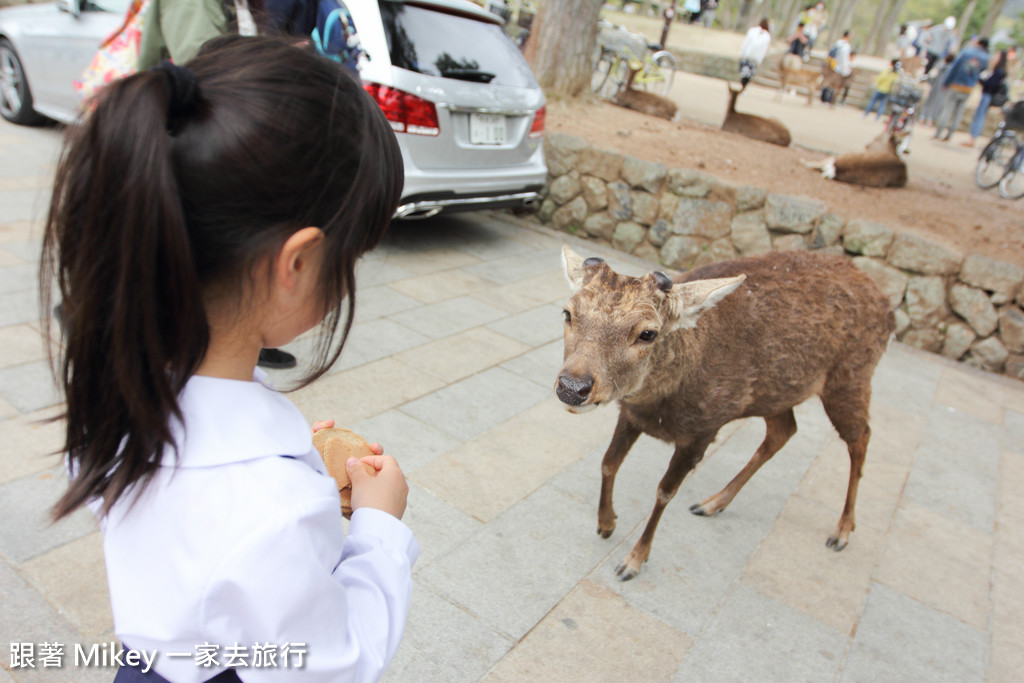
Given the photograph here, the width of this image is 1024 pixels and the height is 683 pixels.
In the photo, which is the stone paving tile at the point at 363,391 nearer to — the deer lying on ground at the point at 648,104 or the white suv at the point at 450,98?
the white suv at the point at 450,98

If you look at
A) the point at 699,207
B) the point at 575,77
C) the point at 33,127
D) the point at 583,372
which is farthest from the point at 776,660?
the point at 33,127

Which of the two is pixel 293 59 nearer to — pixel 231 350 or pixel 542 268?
pixel 231 350

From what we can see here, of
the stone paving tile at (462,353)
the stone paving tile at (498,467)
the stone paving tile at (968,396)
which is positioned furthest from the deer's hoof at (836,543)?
the stone paving tile at (968,396)

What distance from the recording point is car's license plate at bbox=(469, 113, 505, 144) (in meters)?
6.47

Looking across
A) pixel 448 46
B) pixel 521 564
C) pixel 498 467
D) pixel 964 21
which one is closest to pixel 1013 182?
pixel 448 46

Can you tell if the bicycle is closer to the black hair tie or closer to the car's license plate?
the car's license plate

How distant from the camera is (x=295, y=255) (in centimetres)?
104

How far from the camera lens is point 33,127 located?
8930 millimetres

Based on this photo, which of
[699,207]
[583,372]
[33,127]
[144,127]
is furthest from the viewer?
[33,127]

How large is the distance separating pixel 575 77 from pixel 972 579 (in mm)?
8443

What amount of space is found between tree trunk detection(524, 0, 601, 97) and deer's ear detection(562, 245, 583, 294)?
7.53 metres

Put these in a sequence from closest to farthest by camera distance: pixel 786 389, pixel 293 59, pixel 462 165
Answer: pixel 293 59
pixel 786 389
pixel 462 165

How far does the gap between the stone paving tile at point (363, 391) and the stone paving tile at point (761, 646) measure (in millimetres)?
2207

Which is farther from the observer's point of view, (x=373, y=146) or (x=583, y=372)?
(x=583, y=372)
